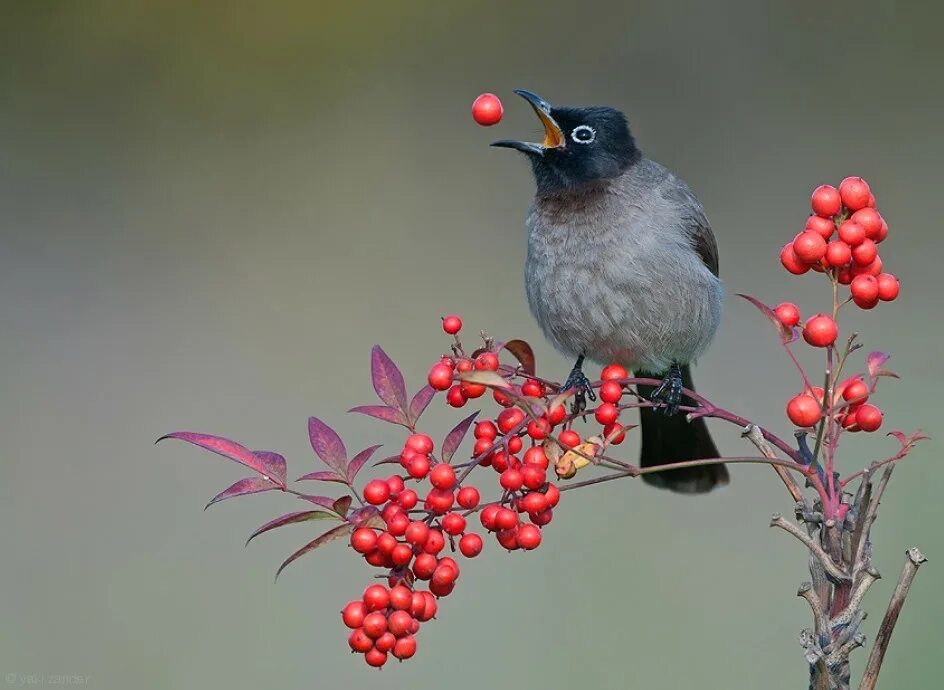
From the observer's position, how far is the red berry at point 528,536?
142 cm

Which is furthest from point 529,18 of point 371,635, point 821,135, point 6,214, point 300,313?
point 371,635

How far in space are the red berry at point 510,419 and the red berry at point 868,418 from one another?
0.40m

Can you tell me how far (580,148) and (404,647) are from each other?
1771mm

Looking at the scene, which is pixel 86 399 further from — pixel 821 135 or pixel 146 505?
pixel 821 135

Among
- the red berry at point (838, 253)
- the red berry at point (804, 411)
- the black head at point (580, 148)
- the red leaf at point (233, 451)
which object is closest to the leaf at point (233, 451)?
the red leaf at point (233, 451)

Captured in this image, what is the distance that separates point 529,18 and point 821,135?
1314mm

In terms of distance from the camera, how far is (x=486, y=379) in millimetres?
1274

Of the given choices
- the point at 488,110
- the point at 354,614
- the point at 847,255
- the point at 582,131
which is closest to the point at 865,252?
the point at 847,255

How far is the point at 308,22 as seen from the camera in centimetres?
510

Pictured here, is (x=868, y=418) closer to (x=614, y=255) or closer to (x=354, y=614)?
(x=354, y=614)

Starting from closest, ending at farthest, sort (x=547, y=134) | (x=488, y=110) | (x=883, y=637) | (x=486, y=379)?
1. (x=883, y=637)
2. (x=486, y=379)
3. (x=488, y=110)
4. (x=547, y=134)

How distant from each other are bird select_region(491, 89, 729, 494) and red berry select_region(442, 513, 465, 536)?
1.35m

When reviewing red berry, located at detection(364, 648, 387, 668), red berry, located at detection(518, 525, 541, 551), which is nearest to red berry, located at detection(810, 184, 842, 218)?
red berry, located at detection(518, 525, 541, 551)

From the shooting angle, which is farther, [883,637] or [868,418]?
[868,418]
